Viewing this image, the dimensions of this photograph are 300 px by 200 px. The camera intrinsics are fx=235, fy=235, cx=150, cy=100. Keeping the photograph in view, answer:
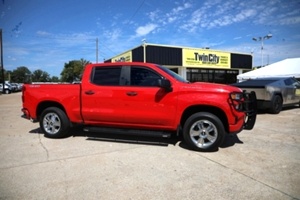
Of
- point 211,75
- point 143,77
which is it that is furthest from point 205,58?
point 143,77

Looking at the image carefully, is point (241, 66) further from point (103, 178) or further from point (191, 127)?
point (103, 178)

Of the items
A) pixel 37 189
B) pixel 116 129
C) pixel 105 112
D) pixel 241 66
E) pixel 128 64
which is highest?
pixel 241 66

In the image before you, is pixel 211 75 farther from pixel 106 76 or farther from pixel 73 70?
pixel 73 70

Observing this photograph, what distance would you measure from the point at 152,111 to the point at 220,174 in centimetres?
198

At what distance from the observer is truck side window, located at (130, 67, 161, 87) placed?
17.3 feet

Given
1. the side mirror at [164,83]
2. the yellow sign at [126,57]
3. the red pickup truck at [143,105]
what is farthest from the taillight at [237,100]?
the yellow sign at [126,57]

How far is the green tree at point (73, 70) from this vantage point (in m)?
88.1

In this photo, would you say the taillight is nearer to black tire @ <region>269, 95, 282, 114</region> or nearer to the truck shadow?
the truck shadow

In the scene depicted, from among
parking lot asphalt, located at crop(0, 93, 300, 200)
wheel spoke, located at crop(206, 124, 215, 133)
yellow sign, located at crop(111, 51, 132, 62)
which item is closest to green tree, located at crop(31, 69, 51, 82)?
yellow sign, located at crop(111, 51, 132, 62)

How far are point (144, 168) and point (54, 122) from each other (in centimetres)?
314

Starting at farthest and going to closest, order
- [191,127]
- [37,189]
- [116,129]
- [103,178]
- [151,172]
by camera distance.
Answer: [116,129]
[191,127]
[151,172]
[103,178]
[37,189]

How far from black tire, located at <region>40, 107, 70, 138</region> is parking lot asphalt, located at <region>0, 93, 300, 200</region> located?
0.21 m

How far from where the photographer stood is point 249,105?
5.27 meters

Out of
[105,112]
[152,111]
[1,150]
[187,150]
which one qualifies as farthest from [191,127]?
[1,150]
